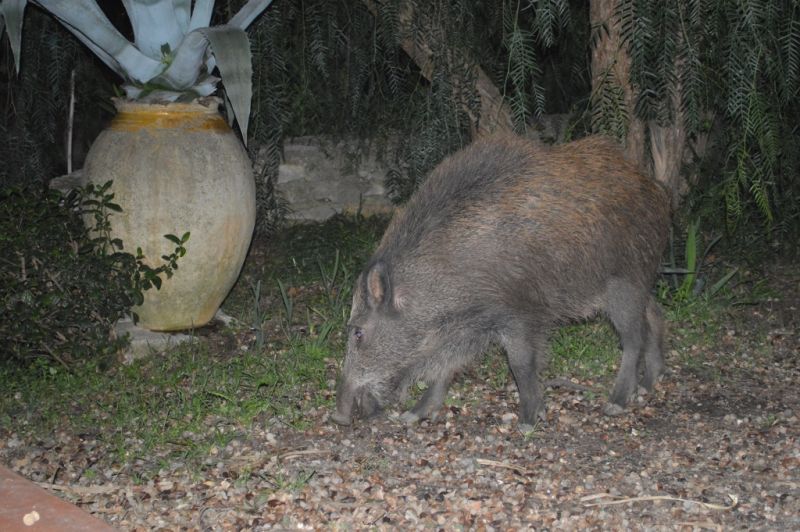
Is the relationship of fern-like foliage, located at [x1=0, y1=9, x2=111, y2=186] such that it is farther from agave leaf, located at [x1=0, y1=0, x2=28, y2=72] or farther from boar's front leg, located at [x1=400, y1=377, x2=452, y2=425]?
boar's front leg, located at [x1=400, y1=377, x2=452, y2=425]

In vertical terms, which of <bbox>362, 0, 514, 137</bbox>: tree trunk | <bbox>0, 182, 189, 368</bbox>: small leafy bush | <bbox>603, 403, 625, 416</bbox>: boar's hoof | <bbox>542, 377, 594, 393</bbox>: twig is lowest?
<bbox>542, 377, 594, 393</bbox>: twig

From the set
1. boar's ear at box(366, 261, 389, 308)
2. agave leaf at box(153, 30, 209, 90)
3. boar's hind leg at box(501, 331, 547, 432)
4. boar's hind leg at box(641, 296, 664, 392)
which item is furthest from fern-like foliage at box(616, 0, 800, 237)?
agave leaf at box(153, 30, 209, 90)

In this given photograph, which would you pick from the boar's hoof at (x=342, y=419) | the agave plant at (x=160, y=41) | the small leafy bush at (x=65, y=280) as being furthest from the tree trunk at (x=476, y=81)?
the boar's hoof at (x=342, y=419)

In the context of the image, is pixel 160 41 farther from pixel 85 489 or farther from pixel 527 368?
pixel 527 368

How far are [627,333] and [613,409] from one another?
343 millimetres

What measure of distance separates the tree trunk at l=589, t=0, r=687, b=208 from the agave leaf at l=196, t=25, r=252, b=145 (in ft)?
5.63

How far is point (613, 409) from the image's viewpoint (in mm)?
3957

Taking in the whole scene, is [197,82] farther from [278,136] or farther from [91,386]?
[91,386]

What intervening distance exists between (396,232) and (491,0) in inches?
81.6

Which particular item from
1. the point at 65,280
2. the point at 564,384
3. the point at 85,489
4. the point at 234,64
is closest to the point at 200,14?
the point at 234,64

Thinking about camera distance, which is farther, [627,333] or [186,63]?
[186,63]

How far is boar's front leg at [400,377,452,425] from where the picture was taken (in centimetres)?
393

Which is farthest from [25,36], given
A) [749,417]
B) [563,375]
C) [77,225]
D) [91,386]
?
[749,417]

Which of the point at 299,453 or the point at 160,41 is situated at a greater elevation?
the point at 160,41
